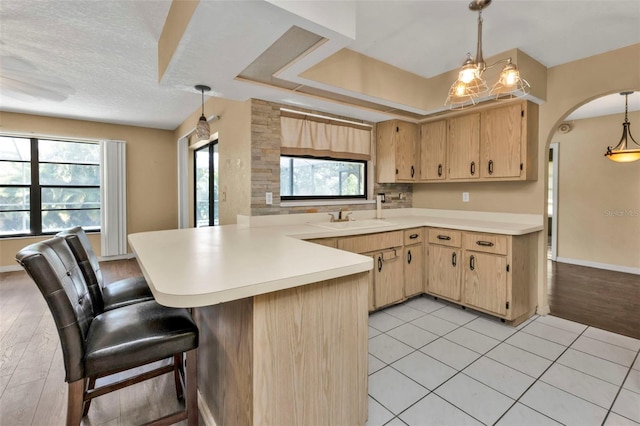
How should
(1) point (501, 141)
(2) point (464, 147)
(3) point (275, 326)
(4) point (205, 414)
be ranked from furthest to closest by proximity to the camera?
(2) point (464, 147)
(1) point (501, 141)
(4) point (205, 414)
(3) point (275, 326)

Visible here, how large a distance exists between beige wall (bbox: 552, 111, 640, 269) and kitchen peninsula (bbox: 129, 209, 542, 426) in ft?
16.7

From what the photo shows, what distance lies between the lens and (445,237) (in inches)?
125

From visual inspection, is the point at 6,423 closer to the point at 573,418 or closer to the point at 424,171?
the point at 573,418

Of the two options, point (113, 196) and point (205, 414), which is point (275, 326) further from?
point (113, 196)

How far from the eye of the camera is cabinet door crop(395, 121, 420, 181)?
12.2 ft

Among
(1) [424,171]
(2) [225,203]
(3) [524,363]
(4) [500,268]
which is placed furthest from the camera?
(1) [424,171]

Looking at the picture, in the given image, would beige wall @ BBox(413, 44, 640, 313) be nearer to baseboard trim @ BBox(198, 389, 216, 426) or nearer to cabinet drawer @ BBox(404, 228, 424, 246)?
cabinet drawer @ BBox(404, 228, 424, 246)

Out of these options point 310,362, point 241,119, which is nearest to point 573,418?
point 310,362

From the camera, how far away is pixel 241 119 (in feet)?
9.84

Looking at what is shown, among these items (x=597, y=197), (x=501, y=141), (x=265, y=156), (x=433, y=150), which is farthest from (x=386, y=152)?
(x=597, y=197)

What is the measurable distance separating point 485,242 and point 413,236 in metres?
0.69

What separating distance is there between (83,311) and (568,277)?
17.7 feet

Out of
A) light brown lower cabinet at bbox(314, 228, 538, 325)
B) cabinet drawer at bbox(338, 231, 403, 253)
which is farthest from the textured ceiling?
light brown lower cabinet at bbox(314, 228, 538, 325)

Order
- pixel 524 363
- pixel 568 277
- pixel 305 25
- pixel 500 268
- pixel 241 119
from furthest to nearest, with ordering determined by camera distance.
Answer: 1. pixel 568 277
2. pixel 241 119
3. pixel 500 268
4. pixel 524 363
5. pixel 305 25
